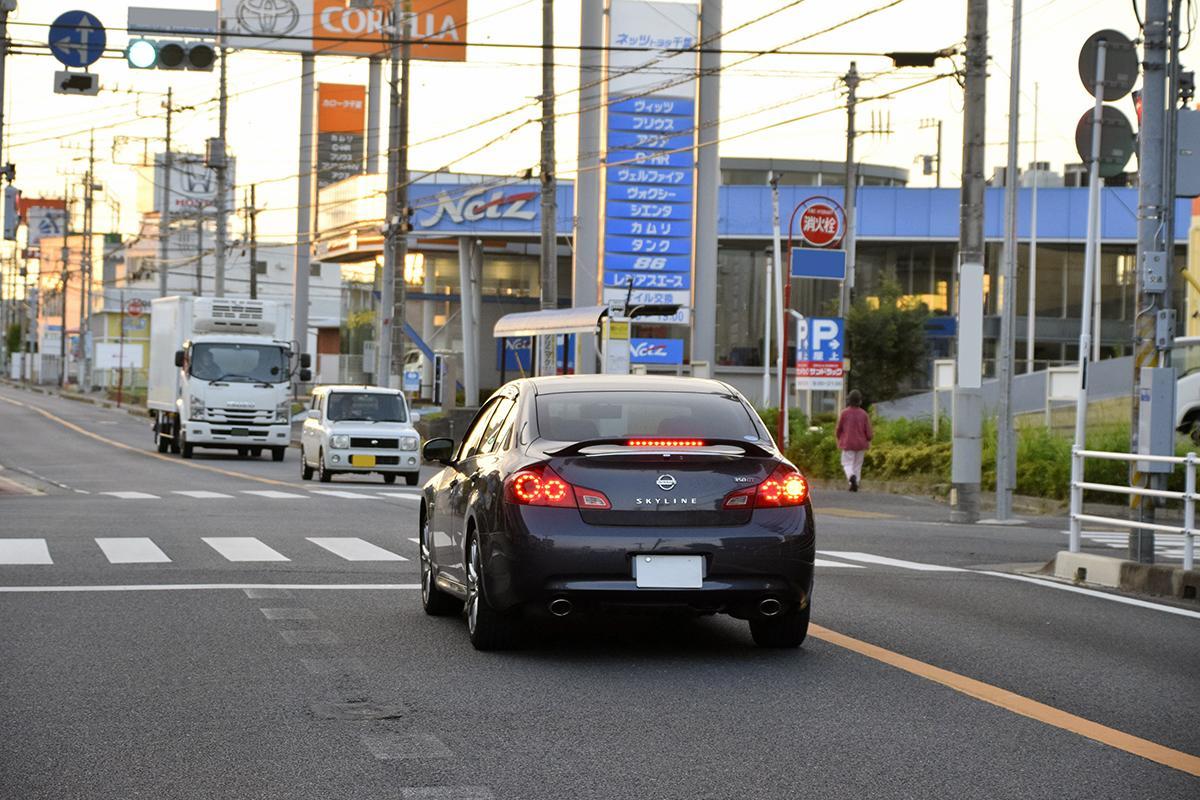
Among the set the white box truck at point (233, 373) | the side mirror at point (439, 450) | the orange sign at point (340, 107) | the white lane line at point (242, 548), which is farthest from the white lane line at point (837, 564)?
the orange sign at point (340, 107)

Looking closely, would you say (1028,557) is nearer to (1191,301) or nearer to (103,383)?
(1191,301)

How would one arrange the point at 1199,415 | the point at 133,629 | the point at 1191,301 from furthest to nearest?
the point at 1191,301 < the point at 1199,415 < the point at 133,629

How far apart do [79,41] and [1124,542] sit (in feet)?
60.3

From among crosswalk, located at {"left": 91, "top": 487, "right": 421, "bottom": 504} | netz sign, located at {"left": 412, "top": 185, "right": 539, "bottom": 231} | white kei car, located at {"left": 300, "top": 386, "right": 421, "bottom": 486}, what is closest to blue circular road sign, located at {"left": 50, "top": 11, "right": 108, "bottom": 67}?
crosswalk, located at {"left": 91, "top": 487, "right": 421, "bottom": 504}

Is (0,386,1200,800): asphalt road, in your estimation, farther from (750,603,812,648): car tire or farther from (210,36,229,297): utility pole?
(210,36,229,297): utility pole

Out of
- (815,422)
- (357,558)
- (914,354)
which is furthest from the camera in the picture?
(914,354)

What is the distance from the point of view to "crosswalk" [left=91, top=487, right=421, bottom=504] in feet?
84.1

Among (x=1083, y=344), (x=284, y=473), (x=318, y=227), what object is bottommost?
(x=284, y=473)

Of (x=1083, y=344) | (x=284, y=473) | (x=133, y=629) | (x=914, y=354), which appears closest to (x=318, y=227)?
(x=914, y=354)

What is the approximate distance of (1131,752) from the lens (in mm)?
7105

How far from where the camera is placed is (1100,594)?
1359 cm

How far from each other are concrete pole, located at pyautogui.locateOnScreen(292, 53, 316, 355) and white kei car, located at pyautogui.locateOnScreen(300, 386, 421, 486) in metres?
37.4

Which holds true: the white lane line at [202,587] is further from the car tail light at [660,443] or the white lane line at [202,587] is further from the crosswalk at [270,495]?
the crosswalk at [270,495]

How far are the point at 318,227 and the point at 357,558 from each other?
69049mm
